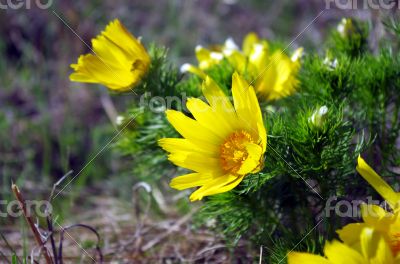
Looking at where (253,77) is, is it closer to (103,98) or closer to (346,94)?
(346,94)

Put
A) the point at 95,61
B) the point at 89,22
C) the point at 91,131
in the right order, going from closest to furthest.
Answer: the point at 95,61 < the point at 91,131 < the point at 89,22

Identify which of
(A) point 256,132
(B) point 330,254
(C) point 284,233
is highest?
(A) point 256,132

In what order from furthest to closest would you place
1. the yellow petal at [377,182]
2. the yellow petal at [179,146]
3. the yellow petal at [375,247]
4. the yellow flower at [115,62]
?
the yellow flower at [115,62] < the yellow petal at [179,146] < the yellow petal at [377,182] < the yellow petal at [375,247]

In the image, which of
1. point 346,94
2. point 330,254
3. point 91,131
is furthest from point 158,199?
point 330,254

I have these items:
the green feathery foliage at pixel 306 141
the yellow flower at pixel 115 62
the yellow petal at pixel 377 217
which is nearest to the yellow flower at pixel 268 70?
the green feathery foliage at pixel 306 141

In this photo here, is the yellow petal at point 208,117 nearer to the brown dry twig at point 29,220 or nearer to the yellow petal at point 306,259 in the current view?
the yellow petal at point 306,259

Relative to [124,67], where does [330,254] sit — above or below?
below

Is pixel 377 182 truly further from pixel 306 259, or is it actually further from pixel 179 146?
pixel 179 146

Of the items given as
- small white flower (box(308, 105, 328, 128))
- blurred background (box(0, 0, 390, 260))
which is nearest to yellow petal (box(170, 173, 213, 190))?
small white flower (box(308, 105, 328, 128))

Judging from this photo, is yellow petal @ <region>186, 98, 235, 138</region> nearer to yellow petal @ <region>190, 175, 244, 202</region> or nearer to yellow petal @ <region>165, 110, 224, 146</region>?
yellow petal @ <region>165, 110, 224, 146</region>
